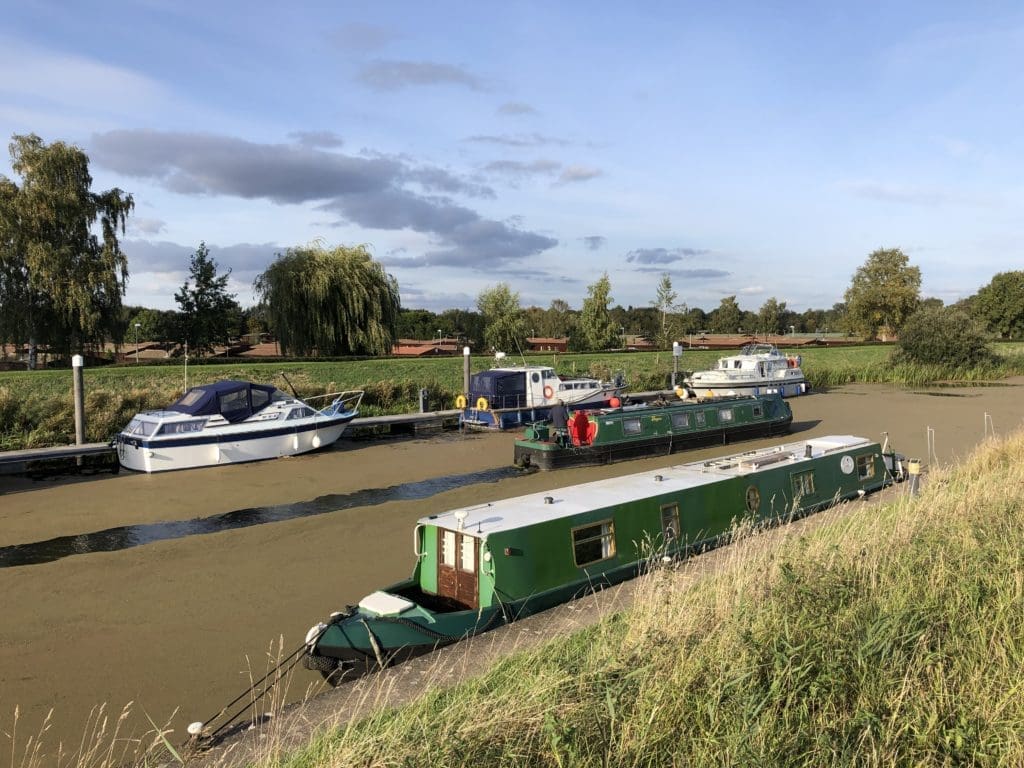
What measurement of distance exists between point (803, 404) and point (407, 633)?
32311 mm

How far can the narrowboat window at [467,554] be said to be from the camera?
26.5 feet

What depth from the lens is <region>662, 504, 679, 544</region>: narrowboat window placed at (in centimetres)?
970

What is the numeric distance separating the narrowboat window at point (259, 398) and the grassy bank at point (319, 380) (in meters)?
5.60

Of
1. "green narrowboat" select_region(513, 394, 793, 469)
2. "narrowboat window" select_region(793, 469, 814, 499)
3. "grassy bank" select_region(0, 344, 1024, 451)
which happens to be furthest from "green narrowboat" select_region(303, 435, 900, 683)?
"grassy bank" select_region(0, 344, 1024, 451)

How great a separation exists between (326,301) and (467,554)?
31811 mm

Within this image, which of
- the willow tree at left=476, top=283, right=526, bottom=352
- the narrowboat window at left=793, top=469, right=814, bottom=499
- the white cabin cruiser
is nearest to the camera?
the narrowboat window at left=793, top=469, right=814, bottom=499

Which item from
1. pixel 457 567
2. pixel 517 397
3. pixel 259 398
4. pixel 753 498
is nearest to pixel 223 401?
pixel 259 398

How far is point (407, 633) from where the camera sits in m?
7.36

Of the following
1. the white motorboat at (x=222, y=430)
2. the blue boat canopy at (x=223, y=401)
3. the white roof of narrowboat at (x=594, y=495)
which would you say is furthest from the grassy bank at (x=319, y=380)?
the white roof of narrowboat at (x=594, y=495)

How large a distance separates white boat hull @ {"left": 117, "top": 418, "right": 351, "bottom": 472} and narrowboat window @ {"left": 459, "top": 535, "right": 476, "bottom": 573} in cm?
1375

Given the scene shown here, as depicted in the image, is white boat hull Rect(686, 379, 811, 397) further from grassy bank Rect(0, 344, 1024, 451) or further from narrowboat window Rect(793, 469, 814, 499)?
narrowboat window Rect(793, 469, 814, 499)

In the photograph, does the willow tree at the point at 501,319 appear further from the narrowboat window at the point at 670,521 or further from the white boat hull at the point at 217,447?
the narrowboat window at the point at 670,521

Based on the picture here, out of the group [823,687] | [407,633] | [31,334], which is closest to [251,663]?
[407,633]

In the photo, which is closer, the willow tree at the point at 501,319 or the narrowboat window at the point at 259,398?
the narrowboat window at the point at 259,398
